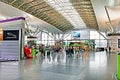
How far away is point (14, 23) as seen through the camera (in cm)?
1875

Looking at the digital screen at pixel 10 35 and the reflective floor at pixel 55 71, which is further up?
the digital screen at pixel 10 35

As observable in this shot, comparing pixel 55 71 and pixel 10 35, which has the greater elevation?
pixel 10 35

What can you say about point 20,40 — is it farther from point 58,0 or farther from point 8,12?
point 58,0

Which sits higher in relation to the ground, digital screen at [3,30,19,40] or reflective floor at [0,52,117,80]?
digital screen at [3,30,19,40]

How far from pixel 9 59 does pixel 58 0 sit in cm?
1200

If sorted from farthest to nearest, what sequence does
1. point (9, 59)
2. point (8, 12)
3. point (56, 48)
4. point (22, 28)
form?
point (56, 48)
point (8, 12)
point (22, 28)
point (9, 59)

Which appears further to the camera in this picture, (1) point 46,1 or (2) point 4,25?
(1) point 46,1

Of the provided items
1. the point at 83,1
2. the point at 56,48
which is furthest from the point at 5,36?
the point at 56,48

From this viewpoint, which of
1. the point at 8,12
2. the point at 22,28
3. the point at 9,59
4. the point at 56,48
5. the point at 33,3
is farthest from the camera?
the point at 56,48

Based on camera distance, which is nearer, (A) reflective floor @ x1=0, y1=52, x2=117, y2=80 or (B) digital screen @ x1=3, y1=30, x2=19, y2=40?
(A) reflective floor @ x1=0, y1=52, x2=117, y2=80

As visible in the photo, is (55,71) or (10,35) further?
(10,35)

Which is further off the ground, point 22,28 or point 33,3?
point 33,3

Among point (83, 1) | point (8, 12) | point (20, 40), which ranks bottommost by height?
point (20, 40)

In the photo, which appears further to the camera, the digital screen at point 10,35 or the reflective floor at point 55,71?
the digital screen at point 10,35
